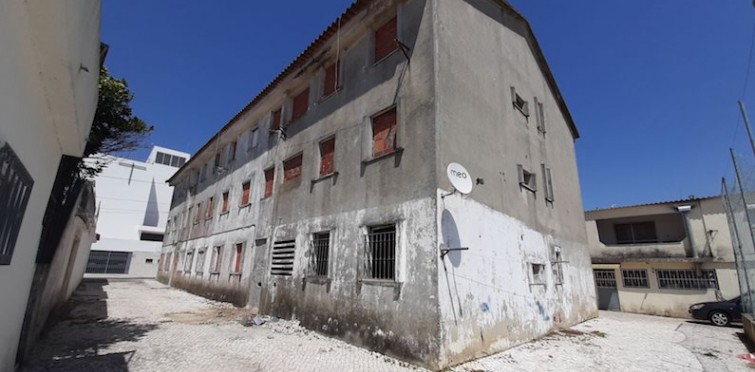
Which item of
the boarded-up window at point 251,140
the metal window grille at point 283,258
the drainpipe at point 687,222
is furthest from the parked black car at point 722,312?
the boarded-up window at point 251,140

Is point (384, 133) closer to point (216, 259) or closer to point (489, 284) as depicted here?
point (489, 284)

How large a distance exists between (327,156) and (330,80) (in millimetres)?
2736

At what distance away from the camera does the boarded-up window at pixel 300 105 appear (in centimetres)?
1243

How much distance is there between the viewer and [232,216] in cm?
1594

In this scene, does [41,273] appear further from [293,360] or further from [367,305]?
[367,305]

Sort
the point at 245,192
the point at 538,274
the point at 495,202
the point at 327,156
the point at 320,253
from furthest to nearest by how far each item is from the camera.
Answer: the point at 245,192 < the point at 327,156 < the point at 538,274 < the point at 320,253 < the point at 495,202

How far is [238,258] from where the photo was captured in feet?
47.2

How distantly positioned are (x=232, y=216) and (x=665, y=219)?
77.6 feet

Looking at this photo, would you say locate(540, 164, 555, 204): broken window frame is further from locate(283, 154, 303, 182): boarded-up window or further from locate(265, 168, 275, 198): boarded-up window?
locate(265, 168, 275, 198): boarded-up window

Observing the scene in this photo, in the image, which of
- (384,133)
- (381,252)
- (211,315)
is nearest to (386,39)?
(384,133)

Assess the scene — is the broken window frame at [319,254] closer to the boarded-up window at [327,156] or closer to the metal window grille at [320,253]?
the metal window grille at [320,253]

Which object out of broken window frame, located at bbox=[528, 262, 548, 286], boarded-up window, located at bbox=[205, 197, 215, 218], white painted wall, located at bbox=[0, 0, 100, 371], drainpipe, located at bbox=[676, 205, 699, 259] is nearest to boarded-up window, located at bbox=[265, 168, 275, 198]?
boarded-up window, located at bbox=[205, 197, 215, 218]

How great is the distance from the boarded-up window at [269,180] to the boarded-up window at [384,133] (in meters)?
5.93

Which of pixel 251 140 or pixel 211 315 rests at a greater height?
pixel 251 140
